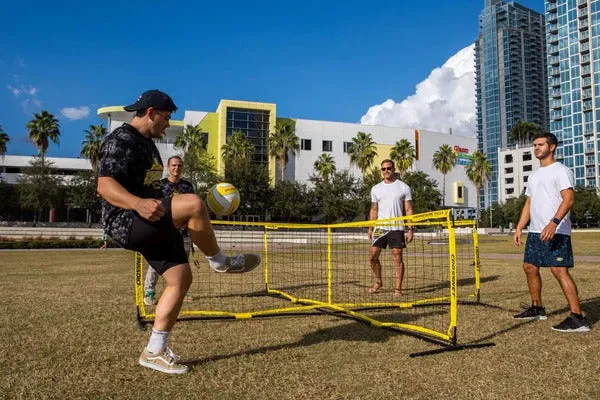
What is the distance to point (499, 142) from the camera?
179 meters

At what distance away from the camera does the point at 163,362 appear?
12.2 ft

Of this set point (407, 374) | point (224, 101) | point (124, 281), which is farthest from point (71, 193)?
point (407, 374)

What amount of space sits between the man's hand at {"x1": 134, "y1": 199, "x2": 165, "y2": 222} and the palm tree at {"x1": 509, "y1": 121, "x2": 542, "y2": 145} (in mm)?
133706

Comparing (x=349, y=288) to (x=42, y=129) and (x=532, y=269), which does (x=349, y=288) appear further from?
(x=42, y=129)

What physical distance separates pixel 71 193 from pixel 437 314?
194 ft

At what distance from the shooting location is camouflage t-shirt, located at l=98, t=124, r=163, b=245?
355 cm

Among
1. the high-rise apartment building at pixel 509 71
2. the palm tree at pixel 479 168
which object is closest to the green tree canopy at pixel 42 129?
the palm tree at pixel 479 168

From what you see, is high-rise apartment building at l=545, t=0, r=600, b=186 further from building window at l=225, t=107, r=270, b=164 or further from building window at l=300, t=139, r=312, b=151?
building window at l=225, t=107, r=270, b=164

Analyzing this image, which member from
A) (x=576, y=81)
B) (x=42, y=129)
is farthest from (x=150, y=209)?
(x=576, y=81)

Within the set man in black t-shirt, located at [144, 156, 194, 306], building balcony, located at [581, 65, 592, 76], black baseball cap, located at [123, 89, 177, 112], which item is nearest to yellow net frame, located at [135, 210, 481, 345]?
man in black t-shirt, located at [144, 156, 194, 306]

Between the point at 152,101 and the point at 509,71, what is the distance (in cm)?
19202

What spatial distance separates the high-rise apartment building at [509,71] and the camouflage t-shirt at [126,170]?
177m

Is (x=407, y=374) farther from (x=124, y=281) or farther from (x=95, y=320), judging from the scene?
(x=124, y=281)

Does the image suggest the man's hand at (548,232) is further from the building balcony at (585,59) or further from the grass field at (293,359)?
the building balcony at (585,59)
